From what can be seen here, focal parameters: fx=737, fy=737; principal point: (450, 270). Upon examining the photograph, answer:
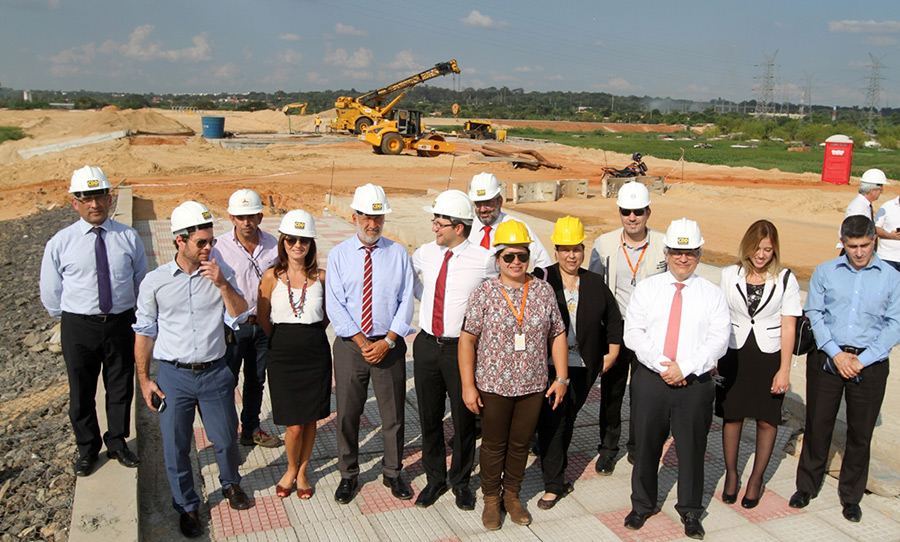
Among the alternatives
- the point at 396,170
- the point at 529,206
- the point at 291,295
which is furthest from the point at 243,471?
the point at 396,170

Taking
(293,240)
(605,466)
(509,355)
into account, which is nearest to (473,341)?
(509,355)

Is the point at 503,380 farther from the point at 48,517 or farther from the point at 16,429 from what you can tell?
the point at 16,429

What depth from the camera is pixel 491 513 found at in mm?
4395

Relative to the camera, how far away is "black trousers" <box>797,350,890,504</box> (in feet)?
15.1

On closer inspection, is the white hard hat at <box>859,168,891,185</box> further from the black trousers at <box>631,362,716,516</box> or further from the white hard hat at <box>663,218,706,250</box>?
the black trousers at <box>631,362,716,516</box>

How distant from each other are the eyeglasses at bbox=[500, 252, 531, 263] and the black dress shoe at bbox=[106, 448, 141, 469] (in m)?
2.84

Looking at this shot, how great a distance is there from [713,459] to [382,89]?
1575 inches

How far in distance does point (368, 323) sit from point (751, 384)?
8.02 ft

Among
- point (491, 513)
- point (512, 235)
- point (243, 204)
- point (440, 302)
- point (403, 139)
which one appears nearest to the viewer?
point (512, 235)

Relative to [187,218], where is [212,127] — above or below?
above

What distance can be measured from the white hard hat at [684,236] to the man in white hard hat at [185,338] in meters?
2.57

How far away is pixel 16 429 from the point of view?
19.9ft

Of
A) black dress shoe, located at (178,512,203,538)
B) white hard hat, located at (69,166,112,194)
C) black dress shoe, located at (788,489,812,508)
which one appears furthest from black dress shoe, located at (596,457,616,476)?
white hard hat, located at (69,166,112,194)

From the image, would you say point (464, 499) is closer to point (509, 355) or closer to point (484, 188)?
point (509, 355)
